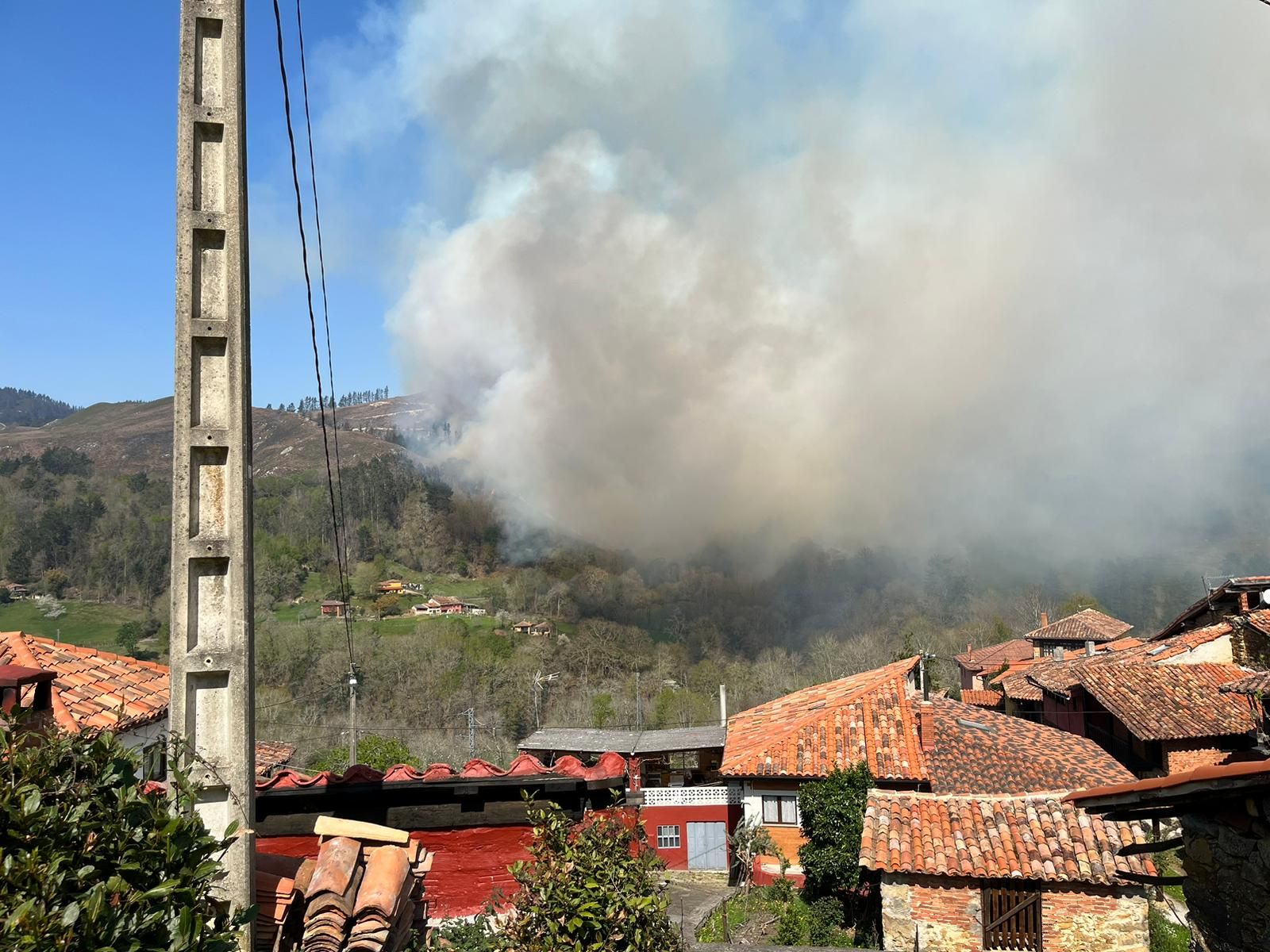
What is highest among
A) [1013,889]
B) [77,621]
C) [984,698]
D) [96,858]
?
[77,621]

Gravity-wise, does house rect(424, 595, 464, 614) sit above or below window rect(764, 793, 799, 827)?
above

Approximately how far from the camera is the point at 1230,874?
19.0 ft

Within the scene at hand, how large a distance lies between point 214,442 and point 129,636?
234 ft

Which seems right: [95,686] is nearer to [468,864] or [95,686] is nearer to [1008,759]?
[468,864]

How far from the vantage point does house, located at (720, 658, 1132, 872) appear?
2097 cm

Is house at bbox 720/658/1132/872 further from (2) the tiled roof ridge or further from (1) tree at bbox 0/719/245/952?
(1) tree at bbox 0/719/245/952

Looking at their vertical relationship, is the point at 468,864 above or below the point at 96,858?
below

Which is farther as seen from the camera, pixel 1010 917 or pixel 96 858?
pixel 1010 917

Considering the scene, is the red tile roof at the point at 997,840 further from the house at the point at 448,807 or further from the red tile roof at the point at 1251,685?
the red tile roof at the point at 1251,685

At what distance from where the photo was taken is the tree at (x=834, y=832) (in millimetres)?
16469

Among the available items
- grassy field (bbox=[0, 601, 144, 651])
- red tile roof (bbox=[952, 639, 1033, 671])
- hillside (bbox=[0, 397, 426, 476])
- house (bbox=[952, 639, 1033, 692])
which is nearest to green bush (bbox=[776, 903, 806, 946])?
house (bbox=[952, 639, 1033, 692])

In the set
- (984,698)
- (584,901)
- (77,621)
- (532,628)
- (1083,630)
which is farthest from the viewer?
(532,628)

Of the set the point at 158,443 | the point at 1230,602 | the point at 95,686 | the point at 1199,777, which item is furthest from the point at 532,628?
the point at 158,443

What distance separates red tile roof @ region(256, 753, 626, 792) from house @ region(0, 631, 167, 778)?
6.99ft
